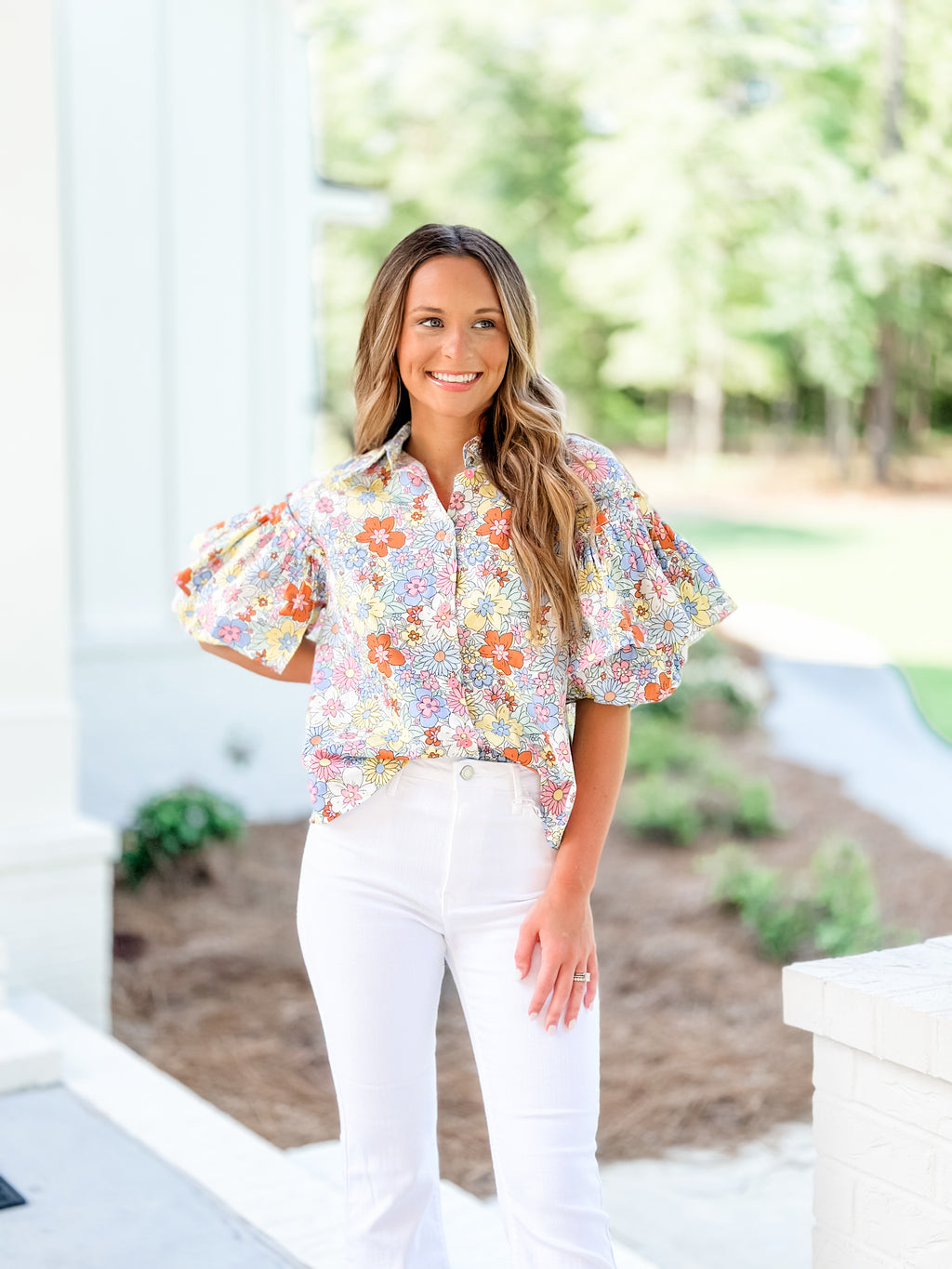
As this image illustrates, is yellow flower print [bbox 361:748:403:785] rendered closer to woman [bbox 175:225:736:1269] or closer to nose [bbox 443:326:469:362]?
woman [bbox 175:225:736:1269]

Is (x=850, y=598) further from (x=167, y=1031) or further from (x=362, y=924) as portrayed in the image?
(x=362, y=924)

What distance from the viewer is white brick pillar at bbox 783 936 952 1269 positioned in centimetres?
161

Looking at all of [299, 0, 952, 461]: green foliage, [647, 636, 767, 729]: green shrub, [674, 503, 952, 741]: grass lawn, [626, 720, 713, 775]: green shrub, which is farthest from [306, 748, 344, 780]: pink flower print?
[299, 0, 952, 461]: green foliage

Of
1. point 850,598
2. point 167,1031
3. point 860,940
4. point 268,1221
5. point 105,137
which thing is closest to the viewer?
point 268,1221

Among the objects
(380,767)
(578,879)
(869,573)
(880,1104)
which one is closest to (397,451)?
(380,767)

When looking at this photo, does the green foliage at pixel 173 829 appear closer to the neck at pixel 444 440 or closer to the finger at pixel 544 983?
the neck at pixel 444 440

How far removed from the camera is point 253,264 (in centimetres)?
643

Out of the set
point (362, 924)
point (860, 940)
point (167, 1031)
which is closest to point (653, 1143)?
point (167, 1031)

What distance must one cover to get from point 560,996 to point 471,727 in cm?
→ 32

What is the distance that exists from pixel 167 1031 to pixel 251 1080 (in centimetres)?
45

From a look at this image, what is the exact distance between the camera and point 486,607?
1.65m

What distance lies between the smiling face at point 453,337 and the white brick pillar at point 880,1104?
83cm

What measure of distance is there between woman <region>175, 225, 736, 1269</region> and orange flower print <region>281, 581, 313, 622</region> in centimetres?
10

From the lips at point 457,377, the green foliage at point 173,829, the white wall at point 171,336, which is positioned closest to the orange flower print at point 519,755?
the lips at point 457,377
